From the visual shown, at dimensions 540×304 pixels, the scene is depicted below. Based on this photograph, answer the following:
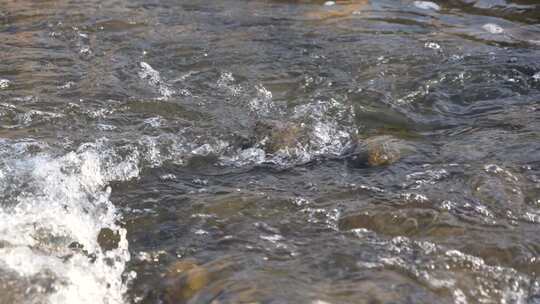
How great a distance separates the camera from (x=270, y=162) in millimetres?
4664

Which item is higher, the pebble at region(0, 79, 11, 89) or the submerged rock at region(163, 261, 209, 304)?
the pebble at region(0, 79, 11, 89)

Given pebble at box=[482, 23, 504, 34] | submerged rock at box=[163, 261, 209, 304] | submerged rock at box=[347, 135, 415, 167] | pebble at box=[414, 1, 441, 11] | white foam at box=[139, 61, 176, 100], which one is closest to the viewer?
submerged rock at box=[163, 261, 209, 304]

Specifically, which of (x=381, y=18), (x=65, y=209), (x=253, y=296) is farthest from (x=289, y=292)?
(x=381, y=18)

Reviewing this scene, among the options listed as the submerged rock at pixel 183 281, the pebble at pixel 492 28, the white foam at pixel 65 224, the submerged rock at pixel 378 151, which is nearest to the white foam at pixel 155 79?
the white foam at pixel 65 224

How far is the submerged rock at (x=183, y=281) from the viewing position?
10.4ft

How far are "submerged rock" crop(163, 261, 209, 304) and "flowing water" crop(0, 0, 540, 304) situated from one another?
0.01m

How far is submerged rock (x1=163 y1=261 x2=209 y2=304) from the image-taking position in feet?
10.4

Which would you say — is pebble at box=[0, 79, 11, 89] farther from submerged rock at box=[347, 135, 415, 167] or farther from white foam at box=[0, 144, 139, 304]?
submerged rock at box=[347, 135, 415, 167]

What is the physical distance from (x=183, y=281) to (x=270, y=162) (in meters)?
1.57

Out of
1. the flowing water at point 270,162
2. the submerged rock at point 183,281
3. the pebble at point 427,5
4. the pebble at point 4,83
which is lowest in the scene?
the submerged rock at point 183,281

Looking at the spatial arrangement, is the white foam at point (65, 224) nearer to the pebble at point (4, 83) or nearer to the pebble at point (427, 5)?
the pebble at point (4, 83)

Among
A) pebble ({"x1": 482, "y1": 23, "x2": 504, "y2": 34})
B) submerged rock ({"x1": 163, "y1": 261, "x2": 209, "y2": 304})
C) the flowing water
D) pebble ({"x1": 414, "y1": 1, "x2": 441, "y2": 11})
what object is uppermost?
pebble ({"x1": 414, "y1": 1, "x2": 441, "y2": 11})

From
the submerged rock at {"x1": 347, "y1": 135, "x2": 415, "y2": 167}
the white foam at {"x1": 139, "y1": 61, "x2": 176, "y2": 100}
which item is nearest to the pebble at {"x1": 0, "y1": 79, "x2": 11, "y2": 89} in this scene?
Answer: the white foam at {"x1": 139, "y1": 61, "x2": 176, "y2": 100}

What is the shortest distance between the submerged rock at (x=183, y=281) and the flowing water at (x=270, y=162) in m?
0.01
